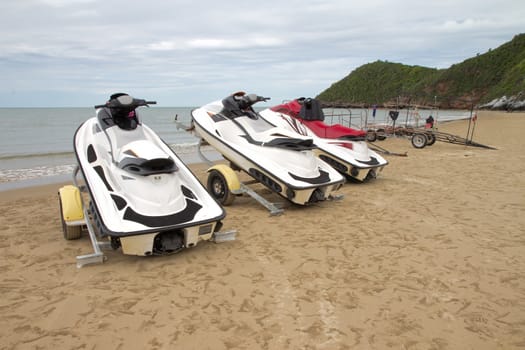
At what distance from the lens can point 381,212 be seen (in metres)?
7.34

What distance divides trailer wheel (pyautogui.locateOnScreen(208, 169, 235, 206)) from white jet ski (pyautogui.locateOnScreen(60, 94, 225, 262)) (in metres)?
1.80

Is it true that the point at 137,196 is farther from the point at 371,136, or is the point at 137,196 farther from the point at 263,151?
the point at 371,136

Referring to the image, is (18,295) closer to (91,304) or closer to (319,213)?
(91,304)

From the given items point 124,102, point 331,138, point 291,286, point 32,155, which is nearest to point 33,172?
point 32,155

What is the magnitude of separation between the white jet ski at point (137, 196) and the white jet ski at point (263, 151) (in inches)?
79.8

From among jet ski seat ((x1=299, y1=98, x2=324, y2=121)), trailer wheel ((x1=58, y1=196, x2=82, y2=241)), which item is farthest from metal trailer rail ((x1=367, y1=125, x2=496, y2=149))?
trailer wheel ((x1=58, y1=196, x2=82, y2=241))

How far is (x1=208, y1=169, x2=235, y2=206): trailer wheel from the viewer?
24.8 feet

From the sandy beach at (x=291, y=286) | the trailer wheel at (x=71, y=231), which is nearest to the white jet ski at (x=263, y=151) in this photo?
the sandy beach at (x=291, y=286)

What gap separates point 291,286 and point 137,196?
2.28 m

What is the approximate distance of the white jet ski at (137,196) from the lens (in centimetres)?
468

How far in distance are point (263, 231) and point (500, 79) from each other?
89.4 metres

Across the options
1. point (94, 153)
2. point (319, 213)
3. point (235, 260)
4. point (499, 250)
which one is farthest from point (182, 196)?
point (499, 250)

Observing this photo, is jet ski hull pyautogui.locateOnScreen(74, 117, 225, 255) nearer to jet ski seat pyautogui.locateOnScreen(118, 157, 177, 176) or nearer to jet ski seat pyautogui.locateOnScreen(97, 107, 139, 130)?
jet ski seat pyautogui.locateOnScreen(118, 157, 177, 176)

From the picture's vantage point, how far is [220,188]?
310 inches
